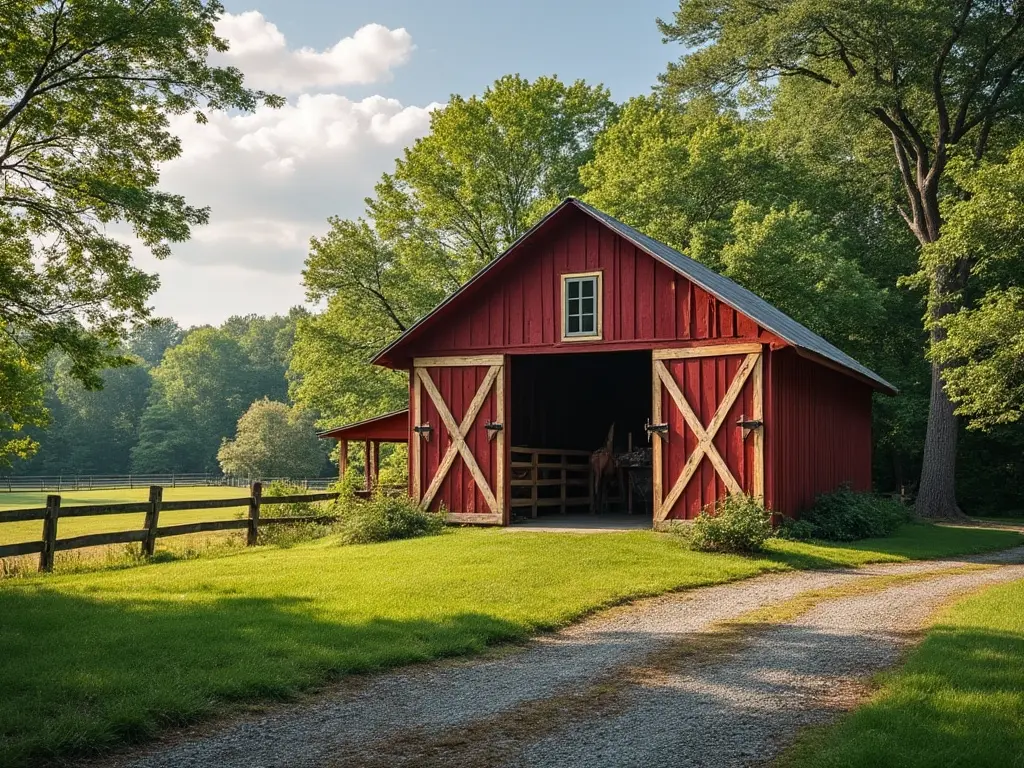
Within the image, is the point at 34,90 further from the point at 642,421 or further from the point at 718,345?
the point at 642,421

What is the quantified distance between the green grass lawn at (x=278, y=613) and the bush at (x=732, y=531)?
377 mm

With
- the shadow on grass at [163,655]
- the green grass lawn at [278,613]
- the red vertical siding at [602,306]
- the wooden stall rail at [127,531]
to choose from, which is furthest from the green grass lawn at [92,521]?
the shadow on grass at [163,655]

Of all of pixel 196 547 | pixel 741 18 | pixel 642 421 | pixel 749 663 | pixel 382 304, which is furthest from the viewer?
pixel 382 304

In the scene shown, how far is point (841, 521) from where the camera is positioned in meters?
18.4

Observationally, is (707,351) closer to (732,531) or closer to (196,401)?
(732,531)

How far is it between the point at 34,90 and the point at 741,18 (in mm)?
19249

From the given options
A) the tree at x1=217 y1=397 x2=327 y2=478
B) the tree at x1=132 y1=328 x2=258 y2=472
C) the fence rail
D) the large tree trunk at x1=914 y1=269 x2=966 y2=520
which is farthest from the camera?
the tree at x1=132 y1=328 x2=258 y2=472

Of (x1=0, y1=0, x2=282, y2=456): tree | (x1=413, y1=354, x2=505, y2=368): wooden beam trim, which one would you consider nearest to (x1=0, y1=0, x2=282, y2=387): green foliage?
(x1=0, y1=0, x2=282, y2=456): tree

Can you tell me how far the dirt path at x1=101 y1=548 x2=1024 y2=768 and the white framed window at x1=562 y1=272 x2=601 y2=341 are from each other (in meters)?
8.58

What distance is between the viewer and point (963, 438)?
110ft

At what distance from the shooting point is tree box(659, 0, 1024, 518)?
25047 millimetres

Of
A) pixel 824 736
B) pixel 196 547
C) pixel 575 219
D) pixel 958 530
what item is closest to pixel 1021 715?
pixel 824 736

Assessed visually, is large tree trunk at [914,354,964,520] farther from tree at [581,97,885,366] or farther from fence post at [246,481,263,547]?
fence post at [246,481,263,547]

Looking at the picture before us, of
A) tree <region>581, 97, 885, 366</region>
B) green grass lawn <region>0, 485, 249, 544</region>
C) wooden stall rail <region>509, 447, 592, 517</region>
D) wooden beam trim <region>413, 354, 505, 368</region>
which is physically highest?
tree <region>581, 97, 885, 366</region>
